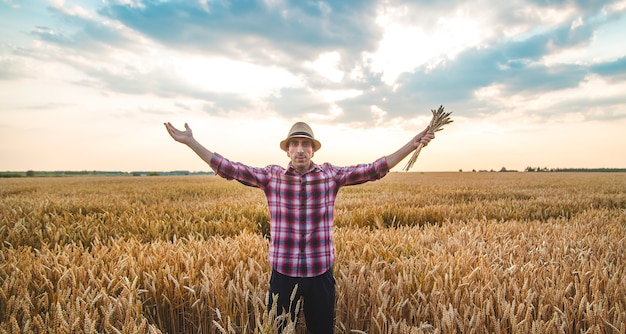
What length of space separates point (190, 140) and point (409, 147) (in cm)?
179

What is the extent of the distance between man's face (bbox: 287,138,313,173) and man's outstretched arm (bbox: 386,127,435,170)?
0.70 metres

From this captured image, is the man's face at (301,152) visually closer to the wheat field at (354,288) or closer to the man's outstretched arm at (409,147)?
the man's outstretched arm at (409,147)

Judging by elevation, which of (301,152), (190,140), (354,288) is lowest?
(354,288)

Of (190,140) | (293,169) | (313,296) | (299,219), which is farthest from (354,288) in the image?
(190,140)

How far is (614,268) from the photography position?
3650 mm

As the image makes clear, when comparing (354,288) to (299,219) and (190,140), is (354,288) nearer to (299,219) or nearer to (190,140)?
(299,219)

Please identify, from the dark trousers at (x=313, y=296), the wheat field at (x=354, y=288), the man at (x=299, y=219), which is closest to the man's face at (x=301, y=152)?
the man at (x=299, y=219)

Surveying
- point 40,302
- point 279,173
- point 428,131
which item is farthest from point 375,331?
point 40,302

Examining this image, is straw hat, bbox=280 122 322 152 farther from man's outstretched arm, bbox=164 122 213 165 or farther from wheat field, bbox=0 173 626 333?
wheat field, bbox=0 173 626 333

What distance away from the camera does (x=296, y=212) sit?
2.60 meters

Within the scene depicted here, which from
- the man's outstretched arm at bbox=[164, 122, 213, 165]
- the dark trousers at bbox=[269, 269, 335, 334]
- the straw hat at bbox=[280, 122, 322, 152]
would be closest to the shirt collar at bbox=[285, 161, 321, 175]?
the straw hat at bbox=[280, 122, 322, 152]

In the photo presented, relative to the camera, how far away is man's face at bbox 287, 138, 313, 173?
8.59ft

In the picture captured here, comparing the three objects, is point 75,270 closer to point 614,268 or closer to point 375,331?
point 375,331

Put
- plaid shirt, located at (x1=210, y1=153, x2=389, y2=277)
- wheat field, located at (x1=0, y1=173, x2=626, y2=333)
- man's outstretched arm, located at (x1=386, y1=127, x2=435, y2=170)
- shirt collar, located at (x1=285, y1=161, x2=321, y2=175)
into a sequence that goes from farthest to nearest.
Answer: man's outstretched arm, located at (x1=386, y1=127, x2=435, y2=170), shirt collar, located at (x1=285, y1=161, x2=321, y2=175), plaid shirt, located at (x1=210, y1=153, x2=389, y2=277), wheat field, located at (x1=0, y1=173, x2=626, y2=333)
